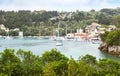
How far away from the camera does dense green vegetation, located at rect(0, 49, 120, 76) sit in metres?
18.5

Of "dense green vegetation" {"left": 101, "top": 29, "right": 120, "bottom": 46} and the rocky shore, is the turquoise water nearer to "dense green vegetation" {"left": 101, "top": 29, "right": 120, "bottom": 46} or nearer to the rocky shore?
the rocky shore

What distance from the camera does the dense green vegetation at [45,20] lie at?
10762 cm

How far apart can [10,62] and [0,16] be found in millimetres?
106107

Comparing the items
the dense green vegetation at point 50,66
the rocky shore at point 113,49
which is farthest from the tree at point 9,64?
the rocky shore at point 113,49

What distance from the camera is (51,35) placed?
103 m

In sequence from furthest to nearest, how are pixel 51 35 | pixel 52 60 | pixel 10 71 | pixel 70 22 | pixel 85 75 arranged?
pixel 70 22 < pixel 51 35 < pixel 52 60 < pixel 10 71 < pixel 85 75

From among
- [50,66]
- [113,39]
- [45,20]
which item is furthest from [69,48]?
[45,20]

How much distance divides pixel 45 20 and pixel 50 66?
4092 inches

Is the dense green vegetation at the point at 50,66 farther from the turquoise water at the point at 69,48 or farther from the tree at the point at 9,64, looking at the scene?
the turquoise water at the point at 69,48

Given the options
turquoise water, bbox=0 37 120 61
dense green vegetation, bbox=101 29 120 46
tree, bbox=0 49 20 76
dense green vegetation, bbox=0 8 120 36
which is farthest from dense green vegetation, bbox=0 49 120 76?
dense green vegetation, bbox=0 8 120 36

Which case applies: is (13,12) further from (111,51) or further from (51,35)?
(111,51)

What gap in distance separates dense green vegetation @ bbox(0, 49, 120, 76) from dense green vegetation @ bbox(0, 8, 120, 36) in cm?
8137

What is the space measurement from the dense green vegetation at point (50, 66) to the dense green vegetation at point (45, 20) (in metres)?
81.4

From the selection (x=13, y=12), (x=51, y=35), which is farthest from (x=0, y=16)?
(x=51, y=35)
